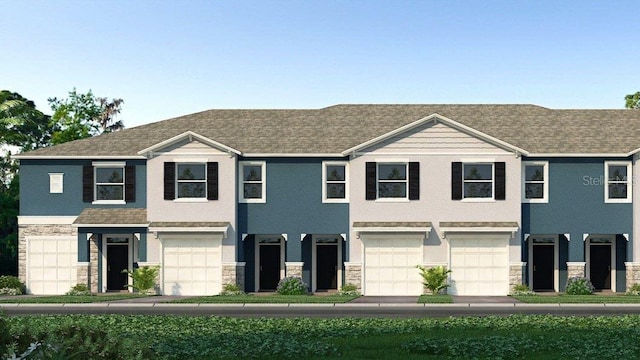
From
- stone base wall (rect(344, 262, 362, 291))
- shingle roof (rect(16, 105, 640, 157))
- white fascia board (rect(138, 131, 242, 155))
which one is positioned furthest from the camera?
shingle roof (rect(16, 105, 640, 157))

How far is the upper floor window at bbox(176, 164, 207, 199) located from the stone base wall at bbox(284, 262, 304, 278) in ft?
16.1

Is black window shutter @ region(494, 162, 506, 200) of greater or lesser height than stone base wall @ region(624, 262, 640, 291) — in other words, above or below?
above

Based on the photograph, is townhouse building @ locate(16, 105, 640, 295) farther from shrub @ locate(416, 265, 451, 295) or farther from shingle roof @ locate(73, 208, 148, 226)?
shrub @ locate(416, 265, 451, 295)

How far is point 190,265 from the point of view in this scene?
40375mm

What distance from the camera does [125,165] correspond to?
41531mm

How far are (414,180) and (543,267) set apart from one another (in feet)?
25.3

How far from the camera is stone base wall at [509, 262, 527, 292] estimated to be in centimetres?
3978

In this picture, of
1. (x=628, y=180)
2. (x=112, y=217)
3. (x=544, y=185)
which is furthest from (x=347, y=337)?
(x=628, y=180)

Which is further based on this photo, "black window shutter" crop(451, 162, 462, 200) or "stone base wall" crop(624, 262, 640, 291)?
"stone base wall" crop(624, 262, 640, 291)

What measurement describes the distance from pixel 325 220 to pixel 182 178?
671 cm

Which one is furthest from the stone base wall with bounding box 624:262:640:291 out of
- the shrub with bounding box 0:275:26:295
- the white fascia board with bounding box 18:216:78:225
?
the shrub with bounding box 0:275:26:295

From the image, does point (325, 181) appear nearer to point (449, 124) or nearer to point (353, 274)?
Result: point (353, 274)

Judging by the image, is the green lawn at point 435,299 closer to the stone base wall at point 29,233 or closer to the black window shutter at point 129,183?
the black window shutter at point 129,183

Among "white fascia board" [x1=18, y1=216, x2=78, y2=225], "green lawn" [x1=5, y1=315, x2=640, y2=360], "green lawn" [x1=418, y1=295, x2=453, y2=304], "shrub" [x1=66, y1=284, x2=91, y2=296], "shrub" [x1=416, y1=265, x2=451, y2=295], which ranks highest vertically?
"white fascia board" [x1=18, y1=216, x2=78, y2=225]
